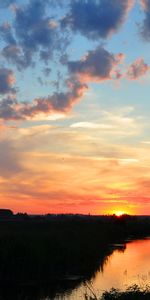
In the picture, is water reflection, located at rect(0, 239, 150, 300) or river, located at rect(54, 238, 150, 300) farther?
river, located at rect(54, 238, 150, 300)

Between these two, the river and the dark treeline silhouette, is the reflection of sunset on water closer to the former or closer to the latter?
the river

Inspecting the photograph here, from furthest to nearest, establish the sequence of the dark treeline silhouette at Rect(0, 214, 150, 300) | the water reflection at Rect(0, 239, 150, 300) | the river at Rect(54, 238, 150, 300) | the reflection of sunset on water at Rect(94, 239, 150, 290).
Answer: the reflection of sunset on water at Rect(94, 239, 150, 290) → the dark treeline silhouette at Rect(0, 214, 150, 300) → the river at Rect(54, 238, 150, 300) → the water reflection at Rect(0, 239, 150, 300)

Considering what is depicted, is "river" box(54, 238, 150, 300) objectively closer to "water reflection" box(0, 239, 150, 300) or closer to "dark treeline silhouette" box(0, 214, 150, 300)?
"water reflection" box(0, 239, 150, 300)

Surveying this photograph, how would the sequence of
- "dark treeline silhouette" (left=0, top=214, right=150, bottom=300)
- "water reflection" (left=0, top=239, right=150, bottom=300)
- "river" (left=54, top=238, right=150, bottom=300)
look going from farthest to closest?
1. "dark treeline silhouette" (left=0, top=214, right=150, bottom=300)
2. "river" (left=54, top=238, right=150, bottom=300)
3. "water reflection" (left=0, top=239, right=150, bottom=300)

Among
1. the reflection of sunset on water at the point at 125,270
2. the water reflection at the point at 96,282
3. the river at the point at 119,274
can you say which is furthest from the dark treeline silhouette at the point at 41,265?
the reflection of sunset on water at the point at 125,270

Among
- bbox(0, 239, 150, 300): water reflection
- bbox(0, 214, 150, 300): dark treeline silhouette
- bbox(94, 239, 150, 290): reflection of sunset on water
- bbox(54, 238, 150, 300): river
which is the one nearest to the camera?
bbox(0, 239, 150, 300): water reflection

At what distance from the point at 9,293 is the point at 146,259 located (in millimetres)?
18339

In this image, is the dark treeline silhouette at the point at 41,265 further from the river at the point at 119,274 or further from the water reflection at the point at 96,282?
the river at the point at 119,274

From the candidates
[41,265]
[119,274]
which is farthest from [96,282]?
[119,274]

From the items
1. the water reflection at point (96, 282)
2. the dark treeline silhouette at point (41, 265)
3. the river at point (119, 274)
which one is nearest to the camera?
the water reflection at point (96, 282)

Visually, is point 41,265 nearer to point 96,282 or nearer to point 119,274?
point 96,282

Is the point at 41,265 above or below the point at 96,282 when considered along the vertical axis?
above

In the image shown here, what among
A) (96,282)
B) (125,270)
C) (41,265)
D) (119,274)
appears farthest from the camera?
(125,270)

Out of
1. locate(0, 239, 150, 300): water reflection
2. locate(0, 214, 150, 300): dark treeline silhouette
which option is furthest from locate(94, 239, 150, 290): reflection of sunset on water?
locate(0, 214, 150, 300): dark treeline silhouette
